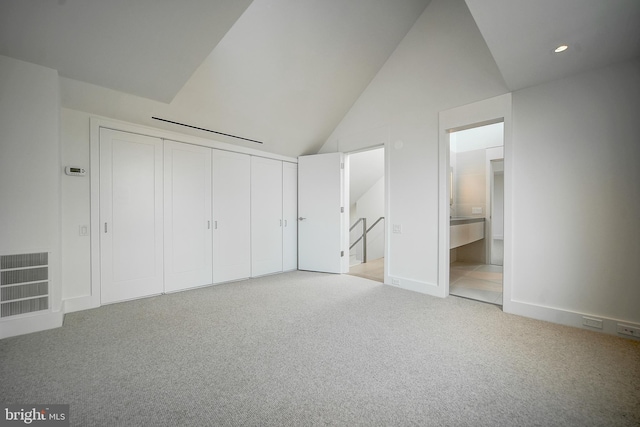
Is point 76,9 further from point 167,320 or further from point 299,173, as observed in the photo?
point 299,173

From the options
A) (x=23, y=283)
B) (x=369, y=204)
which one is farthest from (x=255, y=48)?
(x=369, y=204)

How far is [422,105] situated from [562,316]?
288cm

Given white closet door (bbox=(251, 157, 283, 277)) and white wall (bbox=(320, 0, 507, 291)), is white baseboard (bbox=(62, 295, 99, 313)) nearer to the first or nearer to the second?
white closet door (bbox=(251, 157, 283, 277))

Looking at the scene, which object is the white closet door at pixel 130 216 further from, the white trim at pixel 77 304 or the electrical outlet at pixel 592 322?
the electrical outlet at pixel 592 322

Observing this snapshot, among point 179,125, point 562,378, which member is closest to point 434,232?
point 562,378

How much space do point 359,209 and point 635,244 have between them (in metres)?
5.18

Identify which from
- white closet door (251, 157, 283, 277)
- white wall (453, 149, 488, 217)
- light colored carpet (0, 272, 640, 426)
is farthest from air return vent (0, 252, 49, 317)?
white wall (453, 149, 488, 217)

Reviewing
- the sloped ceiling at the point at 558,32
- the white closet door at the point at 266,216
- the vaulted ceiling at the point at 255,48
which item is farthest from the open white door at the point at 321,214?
the sloped ceiling at the point at 558,32

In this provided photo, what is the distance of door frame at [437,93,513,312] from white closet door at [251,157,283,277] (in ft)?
9.04

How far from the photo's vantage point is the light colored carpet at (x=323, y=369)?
1.35 metres

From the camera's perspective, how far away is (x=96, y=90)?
2668 millimetres

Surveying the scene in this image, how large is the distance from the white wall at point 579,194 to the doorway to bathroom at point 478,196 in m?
1.97

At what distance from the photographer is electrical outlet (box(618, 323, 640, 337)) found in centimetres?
214

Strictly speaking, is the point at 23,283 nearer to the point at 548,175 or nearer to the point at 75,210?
the point at 75,210
